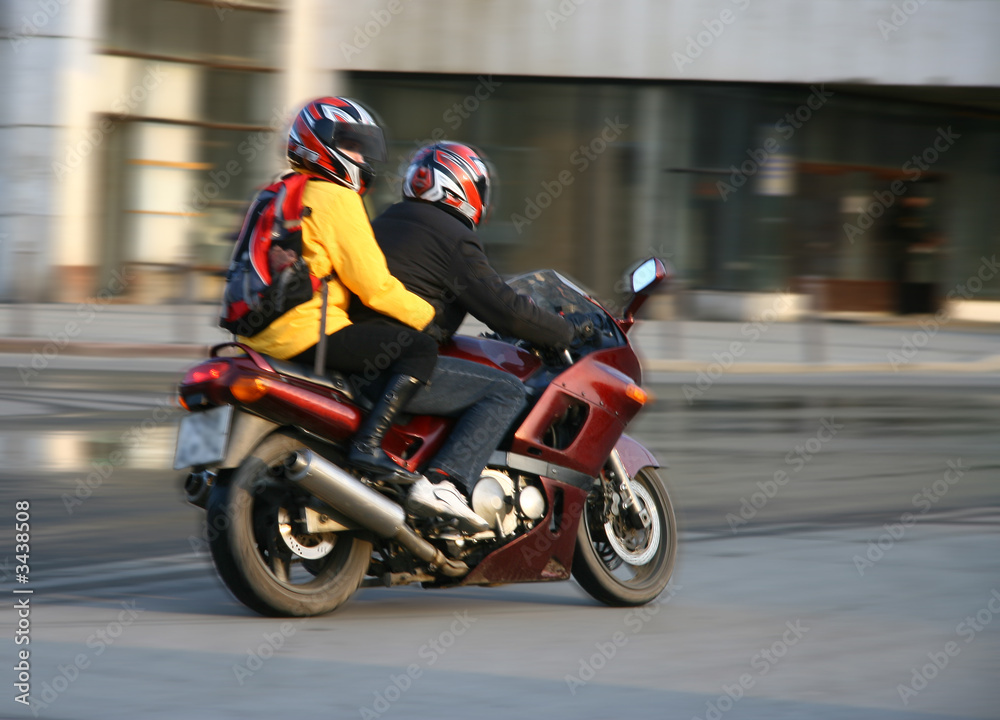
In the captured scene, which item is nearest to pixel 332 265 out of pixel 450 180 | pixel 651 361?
pixel 450 180

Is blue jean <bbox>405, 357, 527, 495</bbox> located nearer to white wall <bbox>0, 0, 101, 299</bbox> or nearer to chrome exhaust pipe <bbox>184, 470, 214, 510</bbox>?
chrome exhaust pipe <bbox>184, 470, 214, 510</bbox>

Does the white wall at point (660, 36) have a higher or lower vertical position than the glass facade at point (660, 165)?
higher

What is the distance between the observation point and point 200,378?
5.33m

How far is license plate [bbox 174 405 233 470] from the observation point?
208 inches

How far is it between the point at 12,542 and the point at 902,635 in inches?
153

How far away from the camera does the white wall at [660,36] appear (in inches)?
1116

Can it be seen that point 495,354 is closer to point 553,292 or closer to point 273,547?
point 553,292

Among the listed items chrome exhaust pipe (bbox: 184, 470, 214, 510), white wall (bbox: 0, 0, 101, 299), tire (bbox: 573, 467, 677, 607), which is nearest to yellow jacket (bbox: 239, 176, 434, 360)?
chrome exhaust pipe (bbox: 184, 470, 214, 510)

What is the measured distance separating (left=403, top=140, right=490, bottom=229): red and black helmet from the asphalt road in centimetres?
150

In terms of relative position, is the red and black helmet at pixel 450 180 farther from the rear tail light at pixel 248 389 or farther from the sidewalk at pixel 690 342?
the sidewalk at pixel 690 342

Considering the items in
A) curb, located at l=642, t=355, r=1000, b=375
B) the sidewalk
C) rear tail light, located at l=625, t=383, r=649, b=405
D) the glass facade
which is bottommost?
the sidewalk

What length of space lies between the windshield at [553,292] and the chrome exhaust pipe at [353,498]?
1.03 metres

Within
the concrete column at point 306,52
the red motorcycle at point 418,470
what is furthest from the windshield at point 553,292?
the concrete column at point 306,52

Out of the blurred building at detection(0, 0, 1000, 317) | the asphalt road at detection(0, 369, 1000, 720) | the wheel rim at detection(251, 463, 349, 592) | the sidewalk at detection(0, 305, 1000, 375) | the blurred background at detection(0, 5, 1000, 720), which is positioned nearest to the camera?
the asphalt road at detection(0, 369, 1000, 720)
